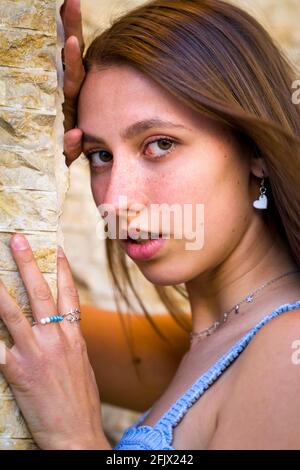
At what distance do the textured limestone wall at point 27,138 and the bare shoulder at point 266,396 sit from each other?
1.39ft

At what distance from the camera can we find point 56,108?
1.69 meters

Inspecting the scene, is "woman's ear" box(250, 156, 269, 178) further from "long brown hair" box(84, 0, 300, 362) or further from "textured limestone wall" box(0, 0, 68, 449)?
"textured limestone wall" box(0, 0, 68, 449)

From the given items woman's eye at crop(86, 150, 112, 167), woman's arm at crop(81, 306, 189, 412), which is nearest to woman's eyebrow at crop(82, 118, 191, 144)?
woman's eye at crop(86, 150, 112, 167)

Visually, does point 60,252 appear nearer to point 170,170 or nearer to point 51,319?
point 51,319

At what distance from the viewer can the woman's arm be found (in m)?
2.70

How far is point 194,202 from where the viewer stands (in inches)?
68.8

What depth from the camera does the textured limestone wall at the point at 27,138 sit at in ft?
5.21

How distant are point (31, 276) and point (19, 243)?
0.07m

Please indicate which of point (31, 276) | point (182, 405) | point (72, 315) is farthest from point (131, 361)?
point (31, 276)

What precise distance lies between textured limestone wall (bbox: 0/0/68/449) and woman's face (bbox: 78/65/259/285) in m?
0.20

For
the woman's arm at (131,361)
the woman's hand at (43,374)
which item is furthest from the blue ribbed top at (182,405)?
the woman's arm at (131,361)

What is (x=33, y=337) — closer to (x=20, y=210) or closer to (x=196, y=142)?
(x=20, y=210)
